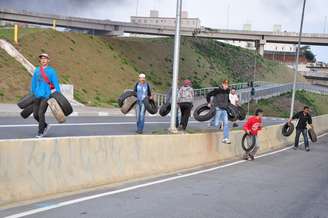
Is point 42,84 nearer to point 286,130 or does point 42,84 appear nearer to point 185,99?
point 185,99

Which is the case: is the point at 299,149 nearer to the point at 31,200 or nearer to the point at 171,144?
the point at 171,144

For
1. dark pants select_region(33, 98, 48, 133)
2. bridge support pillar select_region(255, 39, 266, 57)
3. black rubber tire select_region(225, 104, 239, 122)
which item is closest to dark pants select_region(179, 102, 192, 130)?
black rubber tire select_region(225, 104, 239, 122)

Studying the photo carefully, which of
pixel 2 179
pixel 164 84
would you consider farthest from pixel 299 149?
pixel 164 84

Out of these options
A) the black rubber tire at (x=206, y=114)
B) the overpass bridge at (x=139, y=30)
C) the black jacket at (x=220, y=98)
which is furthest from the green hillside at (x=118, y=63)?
the black jacket at (x=220, y=98)

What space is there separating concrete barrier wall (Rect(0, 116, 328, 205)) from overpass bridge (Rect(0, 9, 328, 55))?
181 feet

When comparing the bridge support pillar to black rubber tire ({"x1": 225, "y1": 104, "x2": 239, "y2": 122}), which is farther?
the bridge support pillar

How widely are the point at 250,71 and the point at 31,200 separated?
264 ft

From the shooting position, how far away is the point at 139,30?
91.5 metres

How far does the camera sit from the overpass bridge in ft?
259

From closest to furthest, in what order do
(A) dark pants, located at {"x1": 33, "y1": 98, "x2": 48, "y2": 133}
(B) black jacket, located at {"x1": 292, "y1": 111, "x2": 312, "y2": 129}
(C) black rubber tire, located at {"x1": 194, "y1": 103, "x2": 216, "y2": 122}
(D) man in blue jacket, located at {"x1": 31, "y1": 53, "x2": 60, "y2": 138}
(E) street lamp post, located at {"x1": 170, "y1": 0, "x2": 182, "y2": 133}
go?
(D) man in blue jacket, located at {"x1": 31, "y1": 53, "x2": 60, "y2": 138}
(A) dark pants, located at {"x1": 33, "y1": 98, "x2": 48, "y2": 133}
(E) street lamp post, located at {"x1": 170, "y1": 0, "x2": 182, "y2": 133}
(C) black rubber tire, located at {"x1": 194, "y1": 103, "x2": 216, "y2": 122}
(B) black jacket, located at {"x1": 292, "y1": 111, "x2": 312, "y2": 129}

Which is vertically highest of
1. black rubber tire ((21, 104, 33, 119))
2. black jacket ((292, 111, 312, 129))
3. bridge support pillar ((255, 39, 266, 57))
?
bridge support pillar ((255, 39, 266, 57))

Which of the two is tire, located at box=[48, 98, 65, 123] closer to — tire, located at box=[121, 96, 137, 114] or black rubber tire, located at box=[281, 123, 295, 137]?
tire, located at box=[121, 96, 137, 114]

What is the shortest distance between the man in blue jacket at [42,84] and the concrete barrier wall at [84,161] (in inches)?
83.9

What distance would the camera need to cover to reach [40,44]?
49250 mm
